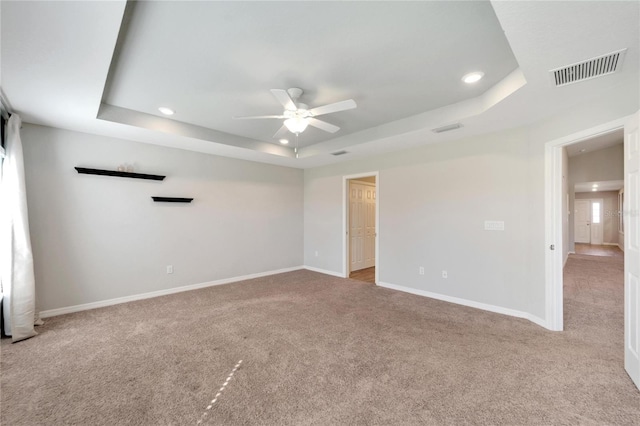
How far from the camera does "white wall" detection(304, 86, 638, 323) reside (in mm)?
3234

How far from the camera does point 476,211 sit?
3.91m

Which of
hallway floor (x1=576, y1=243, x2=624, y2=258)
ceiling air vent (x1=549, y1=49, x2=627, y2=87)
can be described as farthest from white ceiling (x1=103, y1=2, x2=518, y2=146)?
hallway floor (x1=576, y1=243, x2=624, y2=258)

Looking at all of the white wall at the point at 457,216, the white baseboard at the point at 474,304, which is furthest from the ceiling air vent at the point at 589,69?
the white baseboard at the point at 474,304

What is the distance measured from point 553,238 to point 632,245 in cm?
93

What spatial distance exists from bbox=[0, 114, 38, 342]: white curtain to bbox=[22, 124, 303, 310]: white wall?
51 centimetres

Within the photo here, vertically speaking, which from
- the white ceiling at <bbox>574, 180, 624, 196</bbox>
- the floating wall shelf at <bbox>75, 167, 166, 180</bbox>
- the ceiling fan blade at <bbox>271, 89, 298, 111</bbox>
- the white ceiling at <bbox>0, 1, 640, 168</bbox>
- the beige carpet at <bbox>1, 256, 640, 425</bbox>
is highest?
the white ceiling at <bbox>0, 1, 640, 168</bbox>

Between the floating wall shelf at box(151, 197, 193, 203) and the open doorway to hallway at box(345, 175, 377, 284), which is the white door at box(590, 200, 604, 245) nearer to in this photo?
the open doorway to hallway at box(345, 175, 377, 284)

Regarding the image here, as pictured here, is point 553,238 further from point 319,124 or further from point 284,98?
point 284,98

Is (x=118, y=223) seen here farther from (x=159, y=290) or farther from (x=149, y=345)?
(x=149, y=345)

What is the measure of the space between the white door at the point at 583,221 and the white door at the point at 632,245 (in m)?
12.0

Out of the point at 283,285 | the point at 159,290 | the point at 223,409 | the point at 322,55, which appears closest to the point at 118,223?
the point at 159,290

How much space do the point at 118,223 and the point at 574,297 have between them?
287 inches

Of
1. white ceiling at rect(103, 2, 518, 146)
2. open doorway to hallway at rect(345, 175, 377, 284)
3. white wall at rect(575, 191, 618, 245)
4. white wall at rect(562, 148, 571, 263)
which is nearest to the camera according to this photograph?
white ceiling at rect(103, 2, 518, 146)

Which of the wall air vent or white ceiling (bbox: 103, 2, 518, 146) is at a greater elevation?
white ceiling (bbox: 103, 2, 518, 146)
